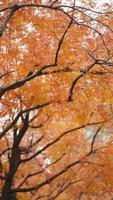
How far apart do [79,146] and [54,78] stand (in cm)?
1112

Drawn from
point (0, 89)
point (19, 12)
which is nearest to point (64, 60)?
point (19, 12)

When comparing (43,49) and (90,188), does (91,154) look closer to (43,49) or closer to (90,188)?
(90,188)

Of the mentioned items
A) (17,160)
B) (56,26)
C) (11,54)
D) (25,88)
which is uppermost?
(56,26)

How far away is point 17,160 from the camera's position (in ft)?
57.9

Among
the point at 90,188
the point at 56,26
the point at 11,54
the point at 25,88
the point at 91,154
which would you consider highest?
the point at 56,26

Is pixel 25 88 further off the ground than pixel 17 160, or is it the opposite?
pixel 25 88

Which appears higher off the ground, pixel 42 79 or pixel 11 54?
pixel 11 54

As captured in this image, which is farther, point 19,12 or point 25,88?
point 25,88

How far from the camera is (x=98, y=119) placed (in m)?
18.7

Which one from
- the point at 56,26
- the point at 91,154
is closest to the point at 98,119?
the point at 91,154

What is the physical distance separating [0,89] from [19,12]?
2379 millimetres

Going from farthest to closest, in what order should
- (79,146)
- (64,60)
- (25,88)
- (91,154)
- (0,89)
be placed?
(79,146) → (91,154) → (25,88) → (64,60) → (0,89)

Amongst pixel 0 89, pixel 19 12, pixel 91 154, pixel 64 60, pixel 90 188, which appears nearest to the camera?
pixel 0 89

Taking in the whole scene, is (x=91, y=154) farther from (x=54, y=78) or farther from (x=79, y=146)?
(x=54, y=78)
